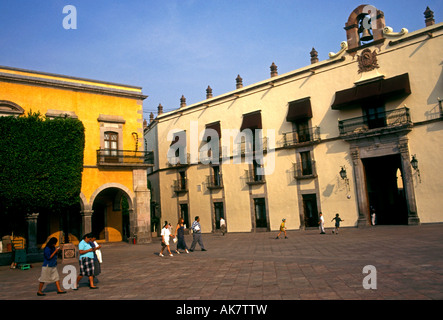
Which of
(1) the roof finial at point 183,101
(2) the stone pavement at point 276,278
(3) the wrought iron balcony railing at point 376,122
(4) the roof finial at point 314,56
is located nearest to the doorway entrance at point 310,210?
(3) the wrought iron balcony railing at point 376,122

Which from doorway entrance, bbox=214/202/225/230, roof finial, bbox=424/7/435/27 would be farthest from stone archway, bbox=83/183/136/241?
roof finial, bbox=424/7/435/27

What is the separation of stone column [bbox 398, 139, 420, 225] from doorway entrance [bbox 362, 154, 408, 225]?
2188 millimetres

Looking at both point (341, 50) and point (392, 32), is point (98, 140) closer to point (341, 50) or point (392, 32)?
point (341, 50)

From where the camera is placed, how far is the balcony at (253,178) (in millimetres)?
30703

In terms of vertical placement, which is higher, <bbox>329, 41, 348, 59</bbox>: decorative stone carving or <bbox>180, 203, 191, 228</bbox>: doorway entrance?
<bbox>329, 41, 348, 59</bbox>: decorative stone carving

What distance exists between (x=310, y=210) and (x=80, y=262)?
70.5 ft

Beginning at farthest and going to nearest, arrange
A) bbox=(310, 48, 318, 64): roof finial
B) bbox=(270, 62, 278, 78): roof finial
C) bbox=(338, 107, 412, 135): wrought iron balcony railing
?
1. bbox=(270, 62, 278, 78): roof finial
2. bbox=(310, 48, 318, 64): roof finial
3. bbox=(338, 107, 412, 135): wrought iron balcony railing

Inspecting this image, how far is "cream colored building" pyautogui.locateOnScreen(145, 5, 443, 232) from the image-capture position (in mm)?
23125

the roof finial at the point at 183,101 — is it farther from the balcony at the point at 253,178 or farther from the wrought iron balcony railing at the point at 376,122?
the wrought iron balcony railing at the point at 376,122

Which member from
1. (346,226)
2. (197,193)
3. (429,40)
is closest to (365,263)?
(346,226)

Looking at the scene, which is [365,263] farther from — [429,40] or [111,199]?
[111,199]

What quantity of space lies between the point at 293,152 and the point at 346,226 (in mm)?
6877

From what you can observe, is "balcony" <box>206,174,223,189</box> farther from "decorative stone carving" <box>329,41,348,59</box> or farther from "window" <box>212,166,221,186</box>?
"decorative stone carving" <box>329,41,348,59</box>

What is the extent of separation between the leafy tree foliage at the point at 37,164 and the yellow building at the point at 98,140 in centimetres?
316
